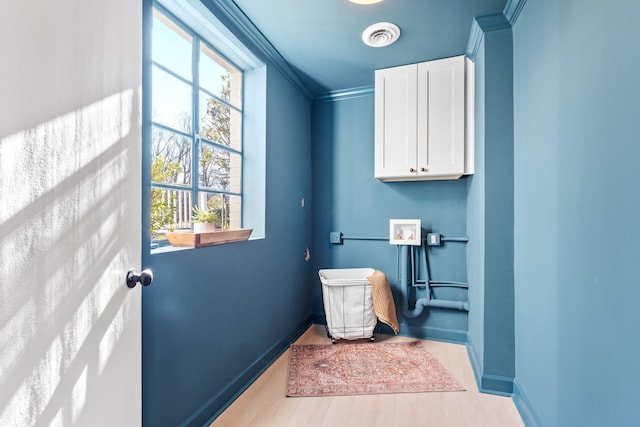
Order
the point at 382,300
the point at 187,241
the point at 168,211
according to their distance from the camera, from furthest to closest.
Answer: the point at 382,300
the point at 168,211
the point at 187,241

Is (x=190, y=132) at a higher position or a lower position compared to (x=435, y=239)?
higher

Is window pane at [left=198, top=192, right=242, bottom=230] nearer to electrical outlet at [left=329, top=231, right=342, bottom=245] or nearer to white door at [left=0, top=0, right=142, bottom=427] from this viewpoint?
white door at [left=0, top=0, right=142, bottom=427]

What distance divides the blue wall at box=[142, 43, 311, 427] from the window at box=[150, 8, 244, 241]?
9.4 inches

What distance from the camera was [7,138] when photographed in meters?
0.60

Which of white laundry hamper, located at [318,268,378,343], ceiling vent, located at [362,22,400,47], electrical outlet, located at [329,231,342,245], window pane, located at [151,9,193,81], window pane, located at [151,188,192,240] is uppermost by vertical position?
ceiling vent, located at [362,22,400,47]

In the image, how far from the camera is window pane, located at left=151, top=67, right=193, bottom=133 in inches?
57.0

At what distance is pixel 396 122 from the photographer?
2428 mm

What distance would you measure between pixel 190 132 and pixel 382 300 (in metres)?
1.77

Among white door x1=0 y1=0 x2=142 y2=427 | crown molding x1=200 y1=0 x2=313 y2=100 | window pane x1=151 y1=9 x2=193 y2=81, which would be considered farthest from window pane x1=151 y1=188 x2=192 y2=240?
crown molding x1=200 y1=0 x2=313 y2=100

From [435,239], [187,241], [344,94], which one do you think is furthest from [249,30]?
[435,239]

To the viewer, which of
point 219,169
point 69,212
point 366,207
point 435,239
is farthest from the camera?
point 366,207

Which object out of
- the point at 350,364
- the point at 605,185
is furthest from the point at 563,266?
the point at 350,364

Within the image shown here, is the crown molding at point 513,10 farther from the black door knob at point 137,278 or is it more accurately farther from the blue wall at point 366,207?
the black door knob at point 137,278

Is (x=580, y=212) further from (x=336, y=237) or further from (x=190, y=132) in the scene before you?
(x=336, y=237)
